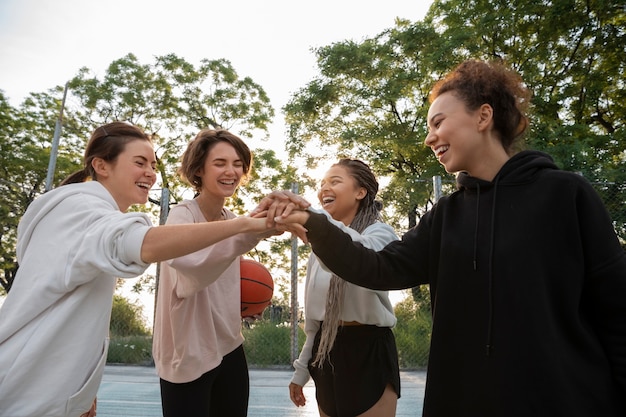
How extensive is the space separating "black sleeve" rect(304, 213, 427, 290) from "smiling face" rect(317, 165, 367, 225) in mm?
693

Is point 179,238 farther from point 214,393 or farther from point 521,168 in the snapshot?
point 521,168

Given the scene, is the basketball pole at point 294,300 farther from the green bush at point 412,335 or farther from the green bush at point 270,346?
the green bush at point 412,335

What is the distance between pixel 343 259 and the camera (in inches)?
72.8

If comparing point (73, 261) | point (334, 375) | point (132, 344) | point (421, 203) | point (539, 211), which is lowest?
point (132, 344)

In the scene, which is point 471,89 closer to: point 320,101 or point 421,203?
point 421,203

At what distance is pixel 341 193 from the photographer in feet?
8.54

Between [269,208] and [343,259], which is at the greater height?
[269,208]

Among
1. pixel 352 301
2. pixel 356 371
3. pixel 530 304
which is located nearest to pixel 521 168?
pixel 530 304

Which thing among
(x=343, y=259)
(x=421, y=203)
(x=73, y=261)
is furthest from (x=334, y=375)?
(x=421, y=203)

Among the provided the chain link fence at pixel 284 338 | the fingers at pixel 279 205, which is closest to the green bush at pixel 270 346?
the chain link fence at pixel 284 338

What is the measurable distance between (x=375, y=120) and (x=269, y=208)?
13679mm

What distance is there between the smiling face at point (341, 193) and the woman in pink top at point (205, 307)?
458mm

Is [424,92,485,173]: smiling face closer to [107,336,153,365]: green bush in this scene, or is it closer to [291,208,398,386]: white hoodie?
[291,208,398,386]: white hoodie

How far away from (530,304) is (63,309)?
1.45 meters
